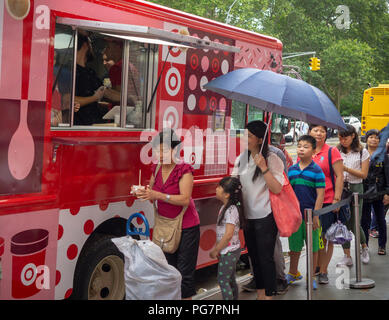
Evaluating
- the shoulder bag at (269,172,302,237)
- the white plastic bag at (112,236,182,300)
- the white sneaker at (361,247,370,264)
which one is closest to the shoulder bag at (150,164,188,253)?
the white plastic bag at (112,236,182,300)

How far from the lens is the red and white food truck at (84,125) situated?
12.8 ft

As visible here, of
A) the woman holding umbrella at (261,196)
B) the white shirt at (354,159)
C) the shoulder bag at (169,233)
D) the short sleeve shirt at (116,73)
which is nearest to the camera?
the shoulder bag at (169,233)

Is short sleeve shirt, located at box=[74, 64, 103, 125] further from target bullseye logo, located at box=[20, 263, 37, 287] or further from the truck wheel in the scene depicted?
target bullseye logo, located at box=[20, 263, 37, 287]

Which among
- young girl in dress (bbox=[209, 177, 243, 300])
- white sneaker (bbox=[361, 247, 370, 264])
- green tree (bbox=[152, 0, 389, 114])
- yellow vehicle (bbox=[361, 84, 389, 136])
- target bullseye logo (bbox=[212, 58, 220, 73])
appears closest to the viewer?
young girl in dress (bbox=[209, 177, 243, 300])

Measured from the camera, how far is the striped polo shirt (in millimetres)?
5878

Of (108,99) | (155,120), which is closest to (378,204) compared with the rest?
(155,120)

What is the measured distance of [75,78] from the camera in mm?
4469

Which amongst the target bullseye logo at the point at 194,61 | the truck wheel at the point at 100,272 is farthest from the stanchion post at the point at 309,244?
the target bullseye logo at the point at 194,61

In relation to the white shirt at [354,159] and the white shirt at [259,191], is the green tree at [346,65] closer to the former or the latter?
the white shirt at [354,159]

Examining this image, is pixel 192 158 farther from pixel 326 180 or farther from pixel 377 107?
pixel 377 107

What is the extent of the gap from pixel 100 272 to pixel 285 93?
7.57 ft

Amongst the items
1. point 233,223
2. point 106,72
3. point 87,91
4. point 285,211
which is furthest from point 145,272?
point 106,72

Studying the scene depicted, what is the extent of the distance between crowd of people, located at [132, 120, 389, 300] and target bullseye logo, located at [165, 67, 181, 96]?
85cm

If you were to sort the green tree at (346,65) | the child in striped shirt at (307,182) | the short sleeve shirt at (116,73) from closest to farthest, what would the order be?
the short sleeve shirt at (116,73) < the child in striped shirt at (307,182) < the green tree at (346,65)
